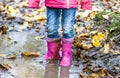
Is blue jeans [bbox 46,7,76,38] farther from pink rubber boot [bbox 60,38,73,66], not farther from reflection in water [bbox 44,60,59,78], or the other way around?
reflection in water [bbox 44,60,59,78]

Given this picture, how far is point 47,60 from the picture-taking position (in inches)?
198

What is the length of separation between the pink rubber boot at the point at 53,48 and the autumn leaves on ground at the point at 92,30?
10.0 inches

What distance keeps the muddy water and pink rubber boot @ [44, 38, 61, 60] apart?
96 mm

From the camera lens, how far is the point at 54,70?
475 cm

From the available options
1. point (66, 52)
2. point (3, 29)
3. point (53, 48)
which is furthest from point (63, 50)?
point (3, 29)

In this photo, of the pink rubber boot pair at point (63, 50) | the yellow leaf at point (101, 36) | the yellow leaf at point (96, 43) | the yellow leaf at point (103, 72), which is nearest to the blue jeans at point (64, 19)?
the pink rubber boot pair at point (63, 50)

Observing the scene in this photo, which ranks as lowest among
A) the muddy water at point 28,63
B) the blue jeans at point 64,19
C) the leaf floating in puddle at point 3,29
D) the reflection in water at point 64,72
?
the reflection in water at point 64,72

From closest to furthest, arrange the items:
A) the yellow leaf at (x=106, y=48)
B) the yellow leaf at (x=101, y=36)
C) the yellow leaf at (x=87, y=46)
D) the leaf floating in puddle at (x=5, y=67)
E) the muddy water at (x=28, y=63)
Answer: the muddy water at (x=28, y=63)
the leaf floating in puddle at (x=5, y=67)
the yellow leaf at (x=106, y=48)
the yellow leaf at (x=87, y=46)
the yellow leaf at (x=101, y=36)

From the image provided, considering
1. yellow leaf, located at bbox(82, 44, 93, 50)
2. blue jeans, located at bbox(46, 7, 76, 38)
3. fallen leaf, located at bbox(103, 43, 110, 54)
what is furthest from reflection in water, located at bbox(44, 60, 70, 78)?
fallen leaf, located at bbox(103, 43, 110, 54)

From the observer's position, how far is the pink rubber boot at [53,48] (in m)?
4.97

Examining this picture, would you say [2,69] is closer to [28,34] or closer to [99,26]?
[28,34]

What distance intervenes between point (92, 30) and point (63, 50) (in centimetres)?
138

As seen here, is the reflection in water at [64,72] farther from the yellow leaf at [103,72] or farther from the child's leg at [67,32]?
the yellow leaf at [103,72]

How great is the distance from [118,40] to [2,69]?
1845 mm
